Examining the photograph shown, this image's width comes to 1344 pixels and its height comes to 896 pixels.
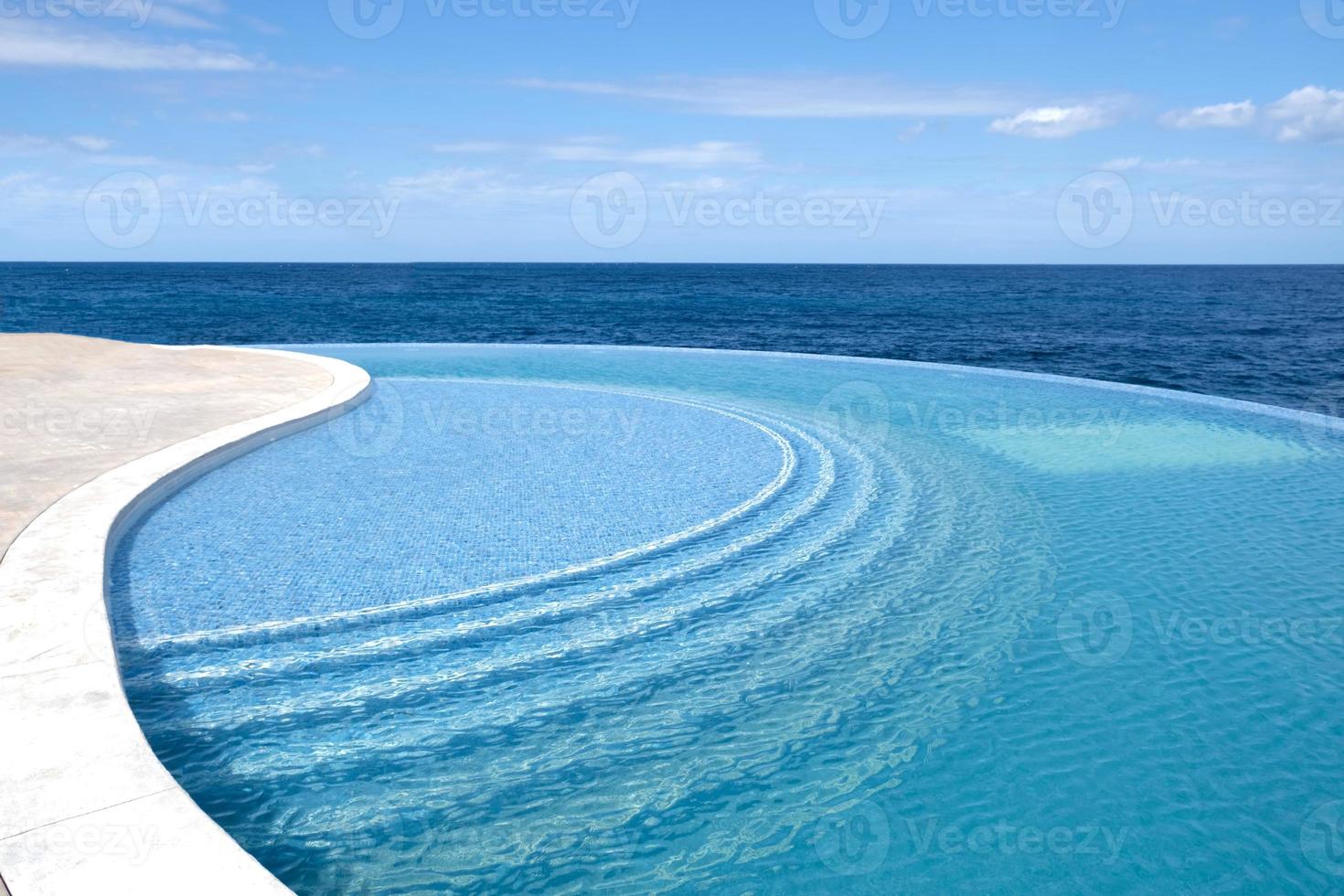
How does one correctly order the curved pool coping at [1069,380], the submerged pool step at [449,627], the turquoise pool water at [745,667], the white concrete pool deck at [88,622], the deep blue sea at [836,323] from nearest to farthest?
1. the white concrete pool deck at [88,622]
2. the turquoise pool water at [745,667]
3. the submerged pool step at [449,627]
4. the curved pool coping at [1069,380]
5. the deep blue sea at [836,323]

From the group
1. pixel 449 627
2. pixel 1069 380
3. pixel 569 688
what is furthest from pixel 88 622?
pixel 1069 380

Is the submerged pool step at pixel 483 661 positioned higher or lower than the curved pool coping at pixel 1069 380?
lower

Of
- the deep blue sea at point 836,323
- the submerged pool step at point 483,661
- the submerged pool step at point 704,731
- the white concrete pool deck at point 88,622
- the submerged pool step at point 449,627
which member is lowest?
the submerged pool step at point 704,731

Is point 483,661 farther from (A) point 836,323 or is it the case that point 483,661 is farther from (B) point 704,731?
(A) point 836,323

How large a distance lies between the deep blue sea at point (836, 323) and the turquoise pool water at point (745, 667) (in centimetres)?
1980

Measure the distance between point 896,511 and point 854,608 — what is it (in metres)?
2.63

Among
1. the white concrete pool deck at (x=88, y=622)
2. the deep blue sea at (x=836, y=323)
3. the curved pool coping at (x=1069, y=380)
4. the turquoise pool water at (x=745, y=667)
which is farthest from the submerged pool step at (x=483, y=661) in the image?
the deep blue sea at (x=836, y=323)

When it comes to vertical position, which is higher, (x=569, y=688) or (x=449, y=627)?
(x=449, y=627)

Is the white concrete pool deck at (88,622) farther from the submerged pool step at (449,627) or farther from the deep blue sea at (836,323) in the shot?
the deep blue sea at (836,323)

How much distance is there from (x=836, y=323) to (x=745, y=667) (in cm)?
4269

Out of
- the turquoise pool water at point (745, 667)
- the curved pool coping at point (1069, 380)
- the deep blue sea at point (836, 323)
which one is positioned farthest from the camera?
the deep blue sea at point (836, 323)

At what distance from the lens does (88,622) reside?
4820 millimetres

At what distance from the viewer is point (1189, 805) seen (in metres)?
4.22

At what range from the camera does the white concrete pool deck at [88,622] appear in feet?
9.89
